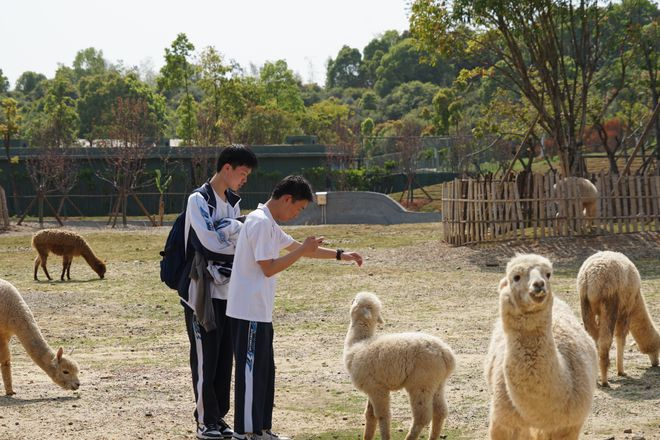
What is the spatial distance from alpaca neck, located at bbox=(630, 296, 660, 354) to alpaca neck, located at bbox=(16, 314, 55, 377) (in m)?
5.52

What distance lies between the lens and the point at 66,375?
989 cm

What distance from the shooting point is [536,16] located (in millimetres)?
27453

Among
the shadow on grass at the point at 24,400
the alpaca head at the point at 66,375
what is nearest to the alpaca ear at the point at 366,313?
the shadow on grass at the point at 24,400

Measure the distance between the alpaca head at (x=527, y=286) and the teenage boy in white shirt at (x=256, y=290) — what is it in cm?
154

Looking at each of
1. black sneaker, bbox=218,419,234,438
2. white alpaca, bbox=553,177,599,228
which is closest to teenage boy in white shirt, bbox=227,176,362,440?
black sneaker, bbox=218,419,234,438

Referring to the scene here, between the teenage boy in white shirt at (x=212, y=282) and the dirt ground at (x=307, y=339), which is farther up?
the teenage boy in white shirt at (x=212, y=282)

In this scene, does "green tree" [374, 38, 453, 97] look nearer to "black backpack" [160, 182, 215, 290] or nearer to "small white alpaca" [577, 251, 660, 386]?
"small white alpaca" [577, 251, 660, 386]

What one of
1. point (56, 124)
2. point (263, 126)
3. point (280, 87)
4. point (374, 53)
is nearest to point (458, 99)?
point (263, 126)

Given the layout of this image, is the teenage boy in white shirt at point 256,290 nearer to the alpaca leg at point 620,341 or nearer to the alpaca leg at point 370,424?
the alpaca leg at point 370,424

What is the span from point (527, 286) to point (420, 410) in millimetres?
2032

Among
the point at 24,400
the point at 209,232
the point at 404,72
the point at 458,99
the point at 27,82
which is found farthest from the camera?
the point at 27,82

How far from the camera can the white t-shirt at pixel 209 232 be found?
7.28 meters

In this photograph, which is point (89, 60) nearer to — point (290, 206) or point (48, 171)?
point (48, 171)

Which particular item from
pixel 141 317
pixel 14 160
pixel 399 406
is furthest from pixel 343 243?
pixel 14 160
